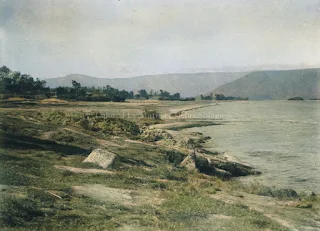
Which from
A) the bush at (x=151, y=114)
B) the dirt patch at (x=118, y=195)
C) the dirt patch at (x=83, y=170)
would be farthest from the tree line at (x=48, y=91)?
the dirt patch at (x=118, y=195)

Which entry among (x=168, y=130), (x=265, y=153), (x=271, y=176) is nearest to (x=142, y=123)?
(x=168, y=130)

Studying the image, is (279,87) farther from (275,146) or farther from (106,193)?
(106,193)

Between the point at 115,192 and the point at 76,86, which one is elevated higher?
the point at 76,86

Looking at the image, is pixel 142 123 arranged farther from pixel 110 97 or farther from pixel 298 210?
pixel 298 210

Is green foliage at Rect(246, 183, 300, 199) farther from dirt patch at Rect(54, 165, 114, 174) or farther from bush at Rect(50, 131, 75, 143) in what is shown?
bush at Rect(50, 131, 75, 143)

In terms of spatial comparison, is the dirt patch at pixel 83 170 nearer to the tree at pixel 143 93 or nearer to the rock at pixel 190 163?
the rock at pixel 190 163

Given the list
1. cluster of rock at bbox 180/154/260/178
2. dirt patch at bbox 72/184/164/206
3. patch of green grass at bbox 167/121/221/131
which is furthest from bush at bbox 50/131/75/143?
patch of green grass at bbox 167/121/221/131

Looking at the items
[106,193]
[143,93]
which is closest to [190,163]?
[106,193]
